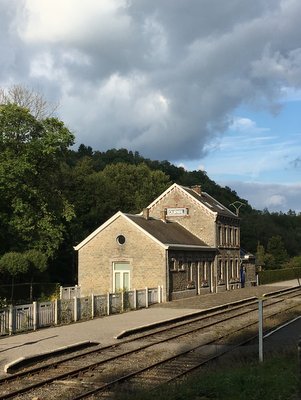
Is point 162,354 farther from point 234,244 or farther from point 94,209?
point 94,209

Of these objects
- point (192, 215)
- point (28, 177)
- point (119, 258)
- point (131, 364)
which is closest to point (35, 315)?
point (131, 364)

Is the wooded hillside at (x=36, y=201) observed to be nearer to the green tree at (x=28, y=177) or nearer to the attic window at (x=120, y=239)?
the green tree at (x=28, y=177)

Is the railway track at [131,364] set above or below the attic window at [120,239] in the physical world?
below

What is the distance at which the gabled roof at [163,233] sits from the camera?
3812 centimetres

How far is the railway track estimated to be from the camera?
11305 millimetres

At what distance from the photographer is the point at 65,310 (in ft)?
79.4

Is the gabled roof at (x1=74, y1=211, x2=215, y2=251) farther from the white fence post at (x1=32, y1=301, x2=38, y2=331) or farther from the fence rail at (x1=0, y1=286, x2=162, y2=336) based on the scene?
the white fence post at (x1=32, y1=301, x2=38, y2=331)

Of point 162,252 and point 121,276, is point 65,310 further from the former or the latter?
point 121,276

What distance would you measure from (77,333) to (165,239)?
1874cm

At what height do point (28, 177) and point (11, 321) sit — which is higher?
point (28, 177)

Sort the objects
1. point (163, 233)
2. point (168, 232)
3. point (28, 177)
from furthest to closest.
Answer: point (28, 177) → point (168, 232) → point (163, 233)

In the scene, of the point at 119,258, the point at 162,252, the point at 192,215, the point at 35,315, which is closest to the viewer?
the point at 35,315

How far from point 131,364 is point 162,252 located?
2275 centimetres

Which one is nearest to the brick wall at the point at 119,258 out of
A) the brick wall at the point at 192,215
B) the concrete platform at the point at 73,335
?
the concrete platform at the point at 73,335
